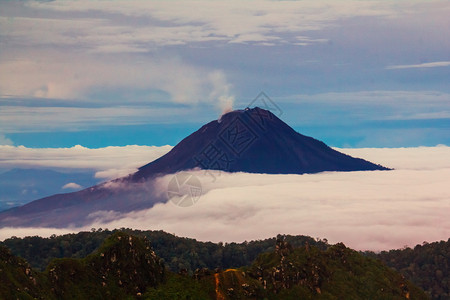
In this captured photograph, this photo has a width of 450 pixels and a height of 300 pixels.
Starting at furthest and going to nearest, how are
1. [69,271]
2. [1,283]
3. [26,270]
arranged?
[69,271] < [26,270] < [1,283]

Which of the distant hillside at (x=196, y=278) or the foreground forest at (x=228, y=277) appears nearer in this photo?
the distant hillside at (x=196, y=278)

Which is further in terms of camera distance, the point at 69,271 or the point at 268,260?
the point at 268,260

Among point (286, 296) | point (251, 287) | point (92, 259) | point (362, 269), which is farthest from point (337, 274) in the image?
point (92, 259)

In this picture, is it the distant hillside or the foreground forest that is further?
the foreground forest

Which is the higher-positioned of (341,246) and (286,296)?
(341,246)

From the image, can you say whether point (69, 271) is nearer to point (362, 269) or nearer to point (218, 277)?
point (218, 277)

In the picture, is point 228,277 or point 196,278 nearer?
point 196,278

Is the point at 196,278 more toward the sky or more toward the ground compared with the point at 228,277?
more toward the ground

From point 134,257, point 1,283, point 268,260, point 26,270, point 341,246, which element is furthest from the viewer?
point 341,246
